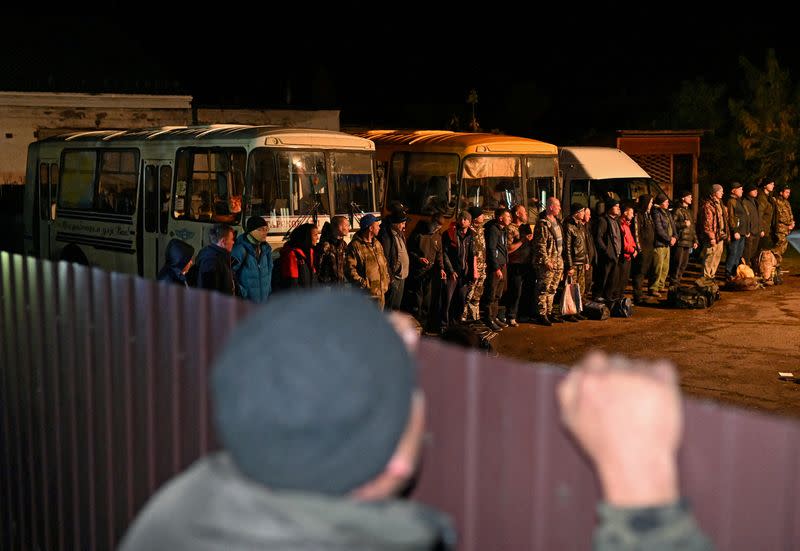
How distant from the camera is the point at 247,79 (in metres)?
53.9

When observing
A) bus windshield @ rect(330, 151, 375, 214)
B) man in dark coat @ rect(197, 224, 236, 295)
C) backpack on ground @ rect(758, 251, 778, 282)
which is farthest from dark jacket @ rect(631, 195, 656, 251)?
man in dark coat @ rect(197, 224, 236, 295)

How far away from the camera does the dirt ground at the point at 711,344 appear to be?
1140 cm

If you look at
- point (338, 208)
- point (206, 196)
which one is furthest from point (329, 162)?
point (206, 196)

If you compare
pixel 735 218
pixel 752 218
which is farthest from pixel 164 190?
pixel 752 218

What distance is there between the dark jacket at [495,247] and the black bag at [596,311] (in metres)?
1.63

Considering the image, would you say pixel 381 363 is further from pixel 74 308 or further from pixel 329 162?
pixel 329 162

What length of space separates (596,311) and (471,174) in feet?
12.7

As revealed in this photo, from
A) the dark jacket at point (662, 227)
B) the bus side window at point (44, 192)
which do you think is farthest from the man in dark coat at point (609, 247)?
the bus side window at point (44, 192)

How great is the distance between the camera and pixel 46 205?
63.5ft

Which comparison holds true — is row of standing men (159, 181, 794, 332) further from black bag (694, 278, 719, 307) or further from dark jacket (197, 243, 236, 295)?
black bag (694, 278, 719, 307)

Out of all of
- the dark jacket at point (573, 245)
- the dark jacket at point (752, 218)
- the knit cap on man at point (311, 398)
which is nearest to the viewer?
the knit cap on man at point (311, 398)

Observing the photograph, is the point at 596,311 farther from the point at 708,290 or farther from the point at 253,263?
the point at 253,263

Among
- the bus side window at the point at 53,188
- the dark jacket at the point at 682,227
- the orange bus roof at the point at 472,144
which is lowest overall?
the dark jacket at the point at 682,227

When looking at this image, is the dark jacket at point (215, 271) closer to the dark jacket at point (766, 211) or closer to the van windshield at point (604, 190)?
the van windshield at point (604, 190)
